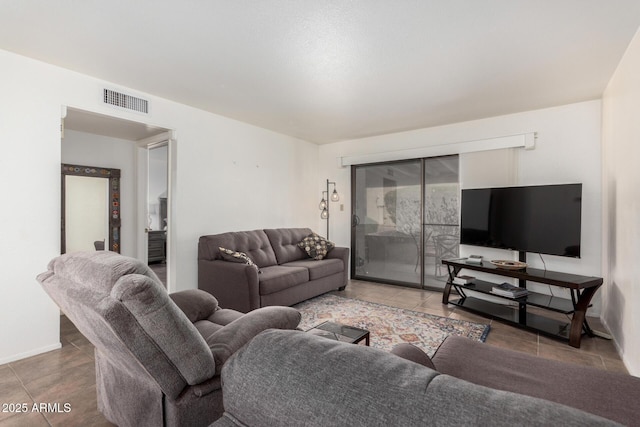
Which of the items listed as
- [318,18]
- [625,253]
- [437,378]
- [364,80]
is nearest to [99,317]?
[437,378]

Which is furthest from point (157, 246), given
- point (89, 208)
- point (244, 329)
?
point (244, 329)

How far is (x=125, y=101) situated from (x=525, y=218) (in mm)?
4449

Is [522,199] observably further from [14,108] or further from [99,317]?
[14,108]

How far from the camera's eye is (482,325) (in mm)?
3309

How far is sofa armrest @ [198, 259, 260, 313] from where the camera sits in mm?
3346

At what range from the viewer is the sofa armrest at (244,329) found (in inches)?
54.4

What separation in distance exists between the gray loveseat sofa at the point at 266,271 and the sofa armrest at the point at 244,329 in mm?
1693

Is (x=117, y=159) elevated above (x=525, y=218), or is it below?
above

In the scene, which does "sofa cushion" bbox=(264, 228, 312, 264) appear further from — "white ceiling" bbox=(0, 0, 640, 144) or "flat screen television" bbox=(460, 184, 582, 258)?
"flat screen television" bbox=(460, 184, 582, 258)

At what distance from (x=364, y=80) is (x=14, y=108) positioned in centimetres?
298

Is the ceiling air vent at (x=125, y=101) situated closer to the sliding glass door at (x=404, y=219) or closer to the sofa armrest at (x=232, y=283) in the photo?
the sofa armrest at (x=232, y=283)

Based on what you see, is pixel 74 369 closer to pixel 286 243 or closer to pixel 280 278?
pixel 280 278

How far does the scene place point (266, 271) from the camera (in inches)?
150

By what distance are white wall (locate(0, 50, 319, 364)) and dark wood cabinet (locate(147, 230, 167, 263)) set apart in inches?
118
